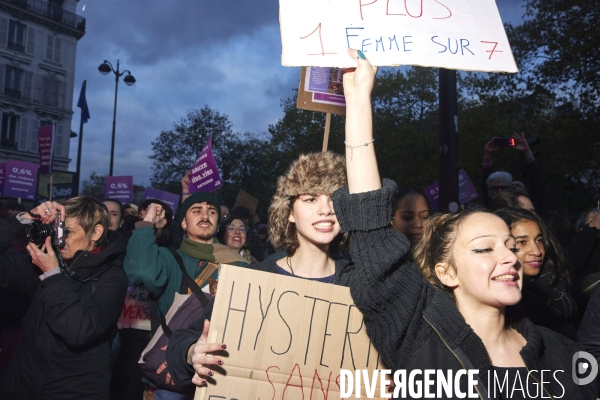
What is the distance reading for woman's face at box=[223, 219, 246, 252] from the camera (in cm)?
598

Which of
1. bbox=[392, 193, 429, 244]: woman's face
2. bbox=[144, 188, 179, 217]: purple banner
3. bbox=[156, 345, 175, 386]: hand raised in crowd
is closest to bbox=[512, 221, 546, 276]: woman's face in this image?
bbox=[392, 193, 429, 244]: woman's face

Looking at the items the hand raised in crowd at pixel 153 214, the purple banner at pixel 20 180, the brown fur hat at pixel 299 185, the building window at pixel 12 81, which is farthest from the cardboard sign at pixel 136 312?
the building window at pixel 12 81

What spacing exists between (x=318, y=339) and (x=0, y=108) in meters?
48.5

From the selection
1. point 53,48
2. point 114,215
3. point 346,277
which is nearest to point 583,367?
point 346,277

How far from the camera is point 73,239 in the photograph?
12.8ft

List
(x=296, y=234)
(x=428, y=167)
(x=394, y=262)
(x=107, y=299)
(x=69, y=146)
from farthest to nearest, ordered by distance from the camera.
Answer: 1. (x=69, y=146)
2. (x=428, y=167)
3. (x=107, y=299)
4. (x=296, y=234)
5. (x=394, y=262)

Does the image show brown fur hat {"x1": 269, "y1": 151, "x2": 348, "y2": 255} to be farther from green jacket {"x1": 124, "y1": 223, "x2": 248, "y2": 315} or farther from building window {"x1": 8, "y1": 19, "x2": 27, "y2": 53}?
building window {"x1": 8, "y1": 19, "x2": 27, "y2": 53}

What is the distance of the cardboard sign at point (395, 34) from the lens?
7.18 ft

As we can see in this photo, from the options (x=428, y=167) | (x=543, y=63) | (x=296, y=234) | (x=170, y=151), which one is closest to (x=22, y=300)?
(x=296, y=234)

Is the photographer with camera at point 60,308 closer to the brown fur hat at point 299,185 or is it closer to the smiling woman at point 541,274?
the brown fur hat at point 299,185

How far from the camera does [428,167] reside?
3014 centimetres

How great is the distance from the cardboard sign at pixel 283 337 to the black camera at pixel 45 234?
5.66 ft

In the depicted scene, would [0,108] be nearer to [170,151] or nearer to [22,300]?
[170,151]

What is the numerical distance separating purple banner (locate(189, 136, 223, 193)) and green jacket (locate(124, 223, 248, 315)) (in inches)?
175
